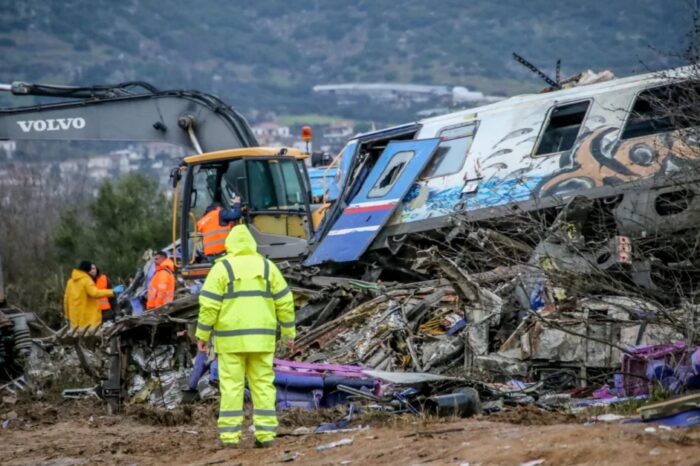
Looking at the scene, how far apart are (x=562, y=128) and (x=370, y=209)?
2.79 metres

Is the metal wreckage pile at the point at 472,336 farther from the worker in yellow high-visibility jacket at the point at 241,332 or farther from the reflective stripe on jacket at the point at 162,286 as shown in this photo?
the reflective stripe on jacket at the point at 162,286

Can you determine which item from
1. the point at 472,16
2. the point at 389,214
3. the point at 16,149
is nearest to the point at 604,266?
the point at 389,214

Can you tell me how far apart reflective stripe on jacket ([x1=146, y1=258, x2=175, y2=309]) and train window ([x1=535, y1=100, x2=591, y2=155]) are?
534cm

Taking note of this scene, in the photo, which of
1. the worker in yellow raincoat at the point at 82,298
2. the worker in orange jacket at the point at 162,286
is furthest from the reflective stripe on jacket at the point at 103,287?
the worker in orange jacket at the point at 162,286

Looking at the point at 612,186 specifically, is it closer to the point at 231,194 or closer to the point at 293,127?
the point at 231,194

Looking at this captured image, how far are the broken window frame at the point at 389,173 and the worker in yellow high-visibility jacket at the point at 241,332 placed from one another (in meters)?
7.53

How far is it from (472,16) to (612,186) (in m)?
110

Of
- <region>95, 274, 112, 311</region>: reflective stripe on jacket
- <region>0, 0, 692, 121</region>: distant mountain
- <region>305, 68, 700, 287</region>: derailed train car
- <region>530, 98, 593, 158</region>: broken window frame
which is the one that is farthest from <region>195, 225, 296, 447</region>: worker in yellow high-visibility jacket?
<region>0, 0, 692, 121</region>: distant mountain

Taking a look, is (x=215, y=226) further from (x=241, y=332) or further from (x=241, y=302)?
(x=241, y=332)

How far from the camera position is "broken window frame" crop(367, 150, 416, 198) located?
18.5m

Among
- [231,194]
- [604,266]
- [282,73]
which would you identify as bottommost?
[604,266]

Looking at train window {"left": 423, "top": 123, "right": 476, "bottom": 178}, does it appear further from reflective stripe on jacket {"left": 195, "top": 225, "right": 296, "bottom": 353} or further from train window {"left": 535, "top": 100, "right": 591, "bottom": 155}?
reflective stripe on jacket {"left": 195, "top": 225, "right": 296, "bottom": 353}

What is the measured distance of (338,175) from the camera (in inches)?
791

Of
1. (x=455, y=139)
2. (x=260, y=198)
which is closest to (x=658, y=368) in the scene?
(x=455, y=139)
